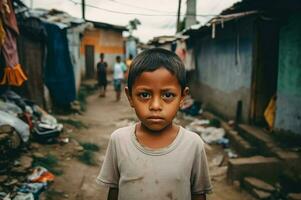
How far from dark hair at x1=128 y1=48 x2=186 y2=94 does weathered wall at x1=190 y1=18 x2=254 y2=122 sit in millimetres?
5870

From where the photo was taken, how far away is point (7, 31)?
5.26 m

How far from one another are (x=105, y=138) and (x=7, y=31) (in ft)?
11.0

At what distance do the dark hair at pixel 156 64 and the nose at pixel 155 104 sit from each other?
14 centimetres

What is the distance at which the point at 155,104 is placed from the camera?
1.36 metres

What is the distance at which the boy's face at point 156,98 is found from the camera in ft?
4.53

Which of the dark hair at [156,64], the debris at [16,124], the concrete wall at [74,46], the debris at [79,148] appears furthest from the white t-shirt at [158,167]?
the concrete wall at [74,46]

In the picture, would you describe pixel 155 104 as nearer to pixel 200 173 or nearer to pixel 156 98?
pixel 156 98

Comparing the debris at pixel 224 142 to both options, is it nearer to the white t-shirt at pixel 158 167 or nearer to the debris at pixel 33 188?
the debris at pixel 33 188

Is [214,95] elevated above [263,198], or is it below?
above

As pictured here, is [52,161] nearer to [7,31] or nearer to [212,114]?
[7,31]

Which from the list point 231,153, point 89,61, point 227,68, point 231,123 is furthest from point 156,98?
point 89,61

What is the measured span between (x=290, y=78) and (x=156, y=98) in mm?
4823

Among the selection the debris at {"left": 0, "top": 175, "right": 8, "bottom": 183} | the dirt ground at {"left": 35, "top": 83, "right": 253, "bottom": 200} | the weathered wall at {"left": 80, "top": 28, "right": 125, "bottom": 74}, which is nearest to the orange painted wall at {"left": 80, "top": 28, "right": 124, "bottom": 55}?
the weathered wall at {"left": 80, "top": 28, "right": 125, "bottom": 74}

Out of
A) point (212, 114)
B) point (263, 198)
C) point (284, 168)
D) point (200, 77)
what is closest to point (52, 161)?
point (263, 198)
